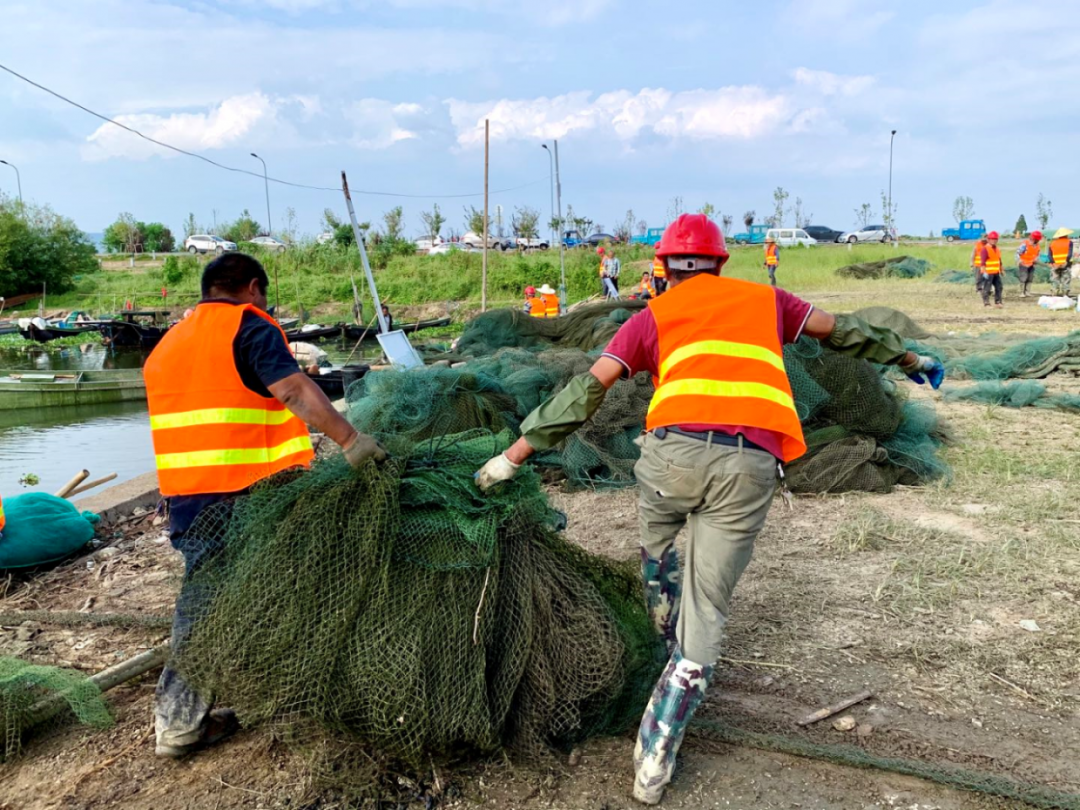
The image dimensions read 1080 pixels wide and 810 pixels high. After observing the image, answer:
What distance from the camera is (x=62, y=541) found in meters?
5.32

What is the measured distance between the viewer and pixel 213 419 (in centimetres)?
296

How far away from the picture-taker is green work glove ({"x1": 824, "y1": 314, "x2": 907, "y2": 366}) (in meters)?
3.23

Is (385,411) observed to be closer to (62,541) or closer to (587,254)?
(62,541)

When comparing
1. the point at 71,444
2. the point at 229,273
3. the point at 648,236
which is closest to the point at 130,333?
the point at 71,444

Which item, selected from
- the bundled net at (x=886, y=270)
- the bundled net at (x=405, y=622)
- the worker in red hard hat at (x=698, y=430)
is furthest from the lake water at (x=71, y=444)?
the bundled net at (x=886, y=270)

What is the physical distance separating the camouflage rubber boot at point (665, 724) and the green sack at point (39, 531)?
13.2 feet

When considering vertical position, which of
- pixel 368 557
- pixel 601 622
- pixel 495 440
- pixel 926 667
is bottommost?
pixel 926 667

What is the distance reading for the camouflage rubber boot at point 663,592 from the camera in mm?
3166

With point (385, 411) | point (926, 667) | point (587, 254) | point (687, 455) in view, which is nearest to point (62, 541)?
point (385, 411)

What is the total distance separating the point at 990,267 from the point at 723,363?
59.9ft

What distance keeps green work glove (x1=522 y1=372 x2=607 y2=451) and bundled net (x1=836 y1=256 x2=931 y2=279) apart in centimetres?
2945

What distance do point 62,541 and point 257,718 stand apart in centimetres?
327

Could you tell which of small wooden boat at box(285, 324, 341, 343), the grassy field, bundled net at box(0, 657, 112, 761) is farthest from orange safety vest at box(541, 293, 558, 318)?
bundled net at box(0, 657, 112, 761)

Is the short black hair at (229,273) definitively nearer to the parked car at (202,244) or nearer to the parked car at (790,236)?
the parked car at (790,236)
